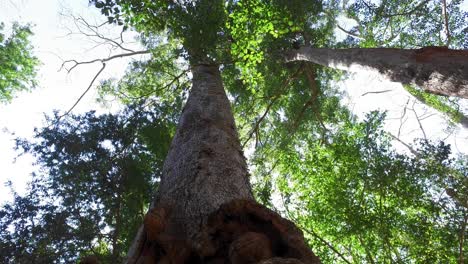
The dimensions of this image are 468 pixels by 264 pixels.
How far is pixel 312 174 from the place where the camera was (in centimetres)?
852

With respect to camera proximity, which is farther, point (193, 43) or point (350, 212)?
point (350, 212)

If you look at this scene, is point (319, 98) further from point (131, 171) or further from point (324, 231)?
point (131, 171)

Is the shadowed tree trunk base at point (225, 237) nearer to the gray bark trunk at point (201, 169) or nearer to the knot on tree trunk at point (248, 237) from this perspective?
the knot on tree trunk at point (248, 237)

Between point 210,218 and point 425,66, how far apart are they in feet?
8.13

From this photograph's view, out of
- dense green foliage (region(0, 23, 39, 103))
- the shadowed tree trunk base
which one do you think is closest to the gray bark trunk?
the shadowed tree trunk base

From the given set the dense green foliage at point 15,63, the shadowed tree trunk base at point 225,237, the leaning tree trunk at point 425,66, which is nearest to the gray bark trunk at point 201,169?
the shadowed tree trunk base at point 225,237

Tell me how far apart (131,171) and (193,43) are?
298 centimetres

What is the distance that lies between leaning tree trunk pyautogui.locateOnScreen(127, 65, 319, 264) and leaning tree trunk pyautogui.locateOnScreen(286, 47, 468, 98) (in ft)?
6.06

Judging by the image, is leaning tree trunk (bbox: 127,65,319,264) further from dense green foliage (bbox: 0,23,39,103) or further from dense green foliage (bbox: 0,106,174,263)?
dense green foliage (bbox: 0,23,39,103)

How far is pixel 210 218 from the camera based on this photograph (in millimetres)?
2121

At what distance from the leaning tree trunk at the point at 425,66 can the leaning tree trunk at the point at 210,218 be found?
1848 millimetres

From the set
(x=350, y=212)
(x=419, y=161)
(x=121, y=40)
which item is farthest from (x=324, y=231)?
(x=121, y=40)

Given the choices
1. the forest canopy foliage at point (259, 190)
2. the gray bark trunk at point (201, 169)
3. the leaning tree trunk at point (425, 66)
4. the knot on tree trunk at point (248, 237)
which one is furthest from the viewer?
the forest canopy foliage at point (259, 190)

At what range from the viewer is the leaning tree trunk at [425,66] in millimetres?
2911
